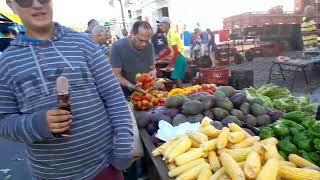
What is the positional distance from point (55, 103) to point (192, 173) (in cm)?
111

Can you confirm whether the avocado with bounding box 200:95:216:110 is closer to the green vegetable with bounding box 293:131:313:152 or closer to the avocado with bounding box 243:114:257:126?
the avocado with bounding box 243:114:257:126

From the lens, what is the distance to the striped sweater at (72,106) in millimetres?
1807

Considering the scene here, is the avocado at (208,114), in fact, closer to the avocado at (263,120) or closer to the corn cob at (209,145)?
the avocado at (263,120)

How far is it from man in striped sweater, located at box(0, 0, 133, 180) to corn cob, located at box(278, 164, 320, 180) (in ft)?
3.33

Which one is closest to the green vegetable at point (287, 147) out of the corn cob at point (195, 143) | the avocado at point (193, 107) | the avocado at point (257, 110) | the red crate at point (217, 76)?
the corn cob at point (195, 143)

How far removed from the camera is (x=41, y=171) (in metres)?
1.99

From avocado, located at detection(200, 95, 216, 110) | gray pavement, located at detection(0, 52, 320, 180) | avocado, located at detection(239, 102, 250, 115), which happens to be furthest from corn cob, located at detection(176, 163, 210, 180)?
gray pavement, located at detection(0, 52, 320, 180)

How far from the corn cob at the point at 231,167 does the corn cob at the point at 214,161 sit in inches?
2.3

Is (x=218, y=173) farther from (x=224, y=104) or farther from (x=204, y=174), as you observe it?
(x=224, y=104)

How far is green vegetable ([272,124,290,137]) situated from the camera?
3.01 meters

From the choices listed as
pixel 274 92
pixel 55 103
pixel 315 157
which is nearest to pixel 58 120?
pixel 55 103

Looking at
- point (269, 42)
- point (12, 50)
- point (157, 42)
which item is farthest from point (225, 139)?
point (269, 42)

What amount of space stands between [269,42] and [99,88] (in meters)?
17.2

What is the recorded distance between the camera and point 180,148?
278cm
